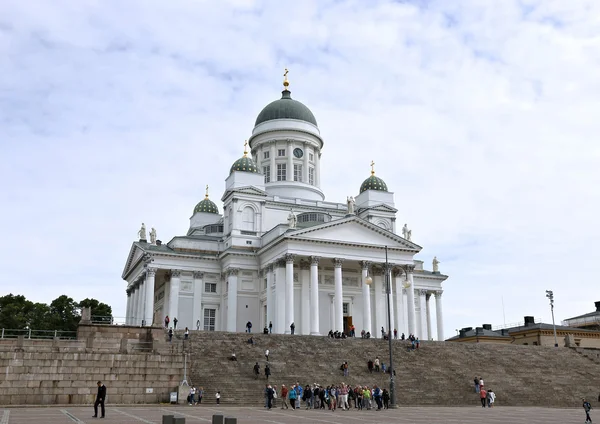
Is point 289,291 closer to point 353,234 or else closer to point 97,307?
point 353,234

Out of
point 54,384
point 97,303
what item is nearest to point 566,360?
point 54,384

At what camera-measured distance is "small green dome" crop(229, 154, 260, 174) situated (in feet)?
206

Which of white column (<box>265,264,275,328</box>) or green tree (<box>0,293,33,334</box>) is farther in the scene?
green tree (<box>0,293,33,334</box>)

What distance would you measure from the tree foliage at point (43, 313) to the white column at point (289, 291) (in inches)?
1127

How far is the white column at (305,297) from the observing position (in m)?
55.1

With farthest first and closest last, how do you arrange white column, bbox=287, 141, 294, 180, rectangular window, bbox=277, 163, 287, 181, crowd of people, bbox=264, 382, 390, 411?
rectangular window, bbox=277, 163, 287, 181, white column, bbox=287, 141, 294, 180, crowd of people, bbox=264, 382, 390, 411

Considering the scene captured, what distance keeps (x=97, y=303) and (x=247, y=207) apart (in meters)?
31.0

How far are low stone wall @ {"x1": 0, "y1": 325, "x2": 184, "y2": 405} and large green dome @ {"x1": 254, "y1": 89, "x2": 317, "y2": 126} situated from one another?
3976cm

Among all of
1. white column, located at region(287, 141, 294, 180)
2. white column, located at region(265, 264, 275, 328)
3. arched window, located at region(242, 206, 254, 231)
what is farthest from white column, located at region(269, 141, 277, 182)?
white column, located at region(265, 264, 275, 328)

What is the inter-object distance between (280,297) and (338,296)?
4741 mm

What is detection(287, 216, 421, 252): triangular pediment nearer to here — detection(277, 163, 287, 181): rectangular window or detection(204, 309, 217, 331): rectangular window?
detection(204, 309, 217, 331): rectangular window

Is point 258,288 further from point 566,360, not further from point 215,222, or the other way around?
point 566,360

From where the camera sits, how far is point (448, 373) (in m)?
41.0

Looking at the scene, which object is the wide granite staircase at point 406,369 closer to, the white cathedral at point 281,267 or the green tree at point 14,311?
the white cathedral at point 281,267
